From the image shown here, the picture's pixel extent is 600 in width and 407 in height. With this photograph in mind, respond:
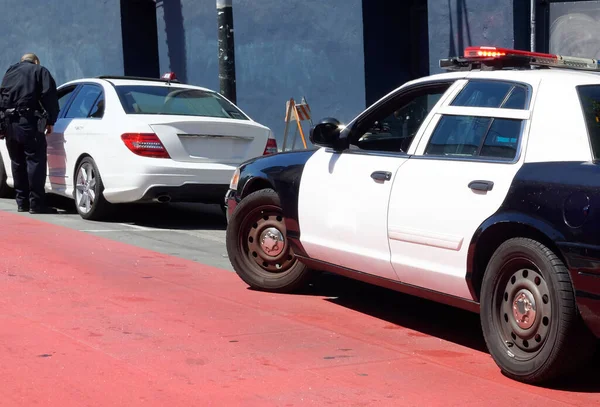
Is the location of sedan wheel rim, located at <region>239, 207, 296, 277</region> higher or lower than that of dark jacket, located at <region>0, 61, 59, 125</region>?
lower

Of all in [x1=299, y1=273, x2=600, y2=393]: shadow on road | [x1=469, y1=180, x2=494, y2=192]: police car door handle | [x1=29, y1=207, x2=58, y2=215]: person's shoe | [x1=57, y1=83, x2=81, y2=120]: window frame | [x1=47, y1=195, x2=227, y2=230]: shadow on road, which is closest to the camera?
[x1=469, y1=180, x2=494, y2=192]: police car door handle

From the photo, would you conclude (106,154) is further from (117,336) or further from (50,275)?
(117,336)

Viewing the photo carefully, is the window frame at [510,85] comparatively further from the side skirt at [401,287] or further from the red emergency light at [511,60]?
the side skirt at [401,287]

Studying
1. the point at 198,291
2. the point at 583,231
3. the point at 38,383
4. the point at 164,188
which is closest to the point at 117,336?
the point at 38,383

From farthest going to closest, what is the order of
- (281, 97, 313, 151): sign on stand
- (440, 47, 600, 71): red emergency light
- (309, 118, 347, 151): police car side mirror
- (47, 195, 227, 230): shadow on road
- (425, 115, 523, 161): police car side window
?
(281, 97, 313, 151): sign on stand → (47, 195, 227, 230): shadow on road → (309, 118, 347, 151): police car side mirror → (440, 47, 600, 71): red emergency light → (425, 115, 523, 161): police car side window

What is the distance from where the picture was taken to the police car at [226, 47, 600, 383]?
212 inches

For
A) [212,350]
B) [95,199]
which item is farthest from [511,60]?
[95,199]

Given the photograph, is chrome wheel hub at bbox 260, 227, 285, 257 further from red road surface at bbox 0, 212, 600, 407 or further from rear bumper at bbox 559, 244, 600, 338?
rear bumper at bbox 559, 244, 600, 338

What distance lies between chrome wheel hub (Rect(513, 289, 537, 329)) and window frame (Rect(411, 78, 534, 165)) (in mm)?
708

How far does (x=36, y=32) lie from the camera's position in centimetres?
2338

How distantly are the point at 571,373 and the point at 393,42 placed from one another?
10707mm

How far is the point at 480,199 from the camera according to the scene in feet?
19.3

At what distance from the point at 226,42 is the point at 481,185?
7.80 m

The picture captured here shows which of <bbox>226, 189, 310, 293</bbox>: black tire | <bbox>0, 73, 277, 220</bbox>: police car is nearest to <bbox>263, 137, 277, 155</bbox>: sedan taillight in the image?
<bbox>0, 73, 277, 220</bbox>: police car
